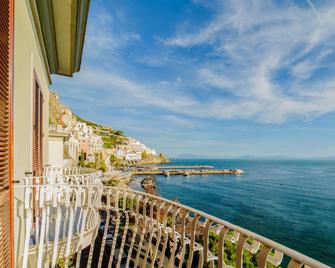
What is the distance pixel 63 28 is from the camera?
432 centimetres

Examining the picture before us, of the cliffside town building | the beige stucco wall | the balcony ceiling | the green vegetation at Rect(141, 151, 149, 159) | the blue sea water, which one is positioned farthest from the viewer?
the green vegetation at Rect(141, 151, 149, 159)

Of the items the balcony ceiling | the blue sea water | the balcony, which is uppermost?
the balcony ceiling

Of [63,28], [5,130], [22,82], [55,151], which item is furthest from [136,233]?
[55,151]

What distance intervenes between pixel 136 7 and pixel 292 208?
31130 mm

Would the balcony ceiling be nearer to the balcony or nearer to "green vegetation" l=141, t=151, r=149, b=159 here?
the balcony

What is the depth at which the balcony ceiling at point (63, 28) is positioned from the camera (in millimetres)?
3624

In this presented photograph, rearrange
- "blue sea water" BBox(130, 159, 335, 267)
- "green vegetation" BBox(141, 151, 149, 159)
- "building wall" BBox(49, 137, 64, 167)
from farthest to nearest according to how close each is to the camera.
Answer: "green vegetation" BBox(141, 151, 149, 159) → "blue sea water" BBox(130, 159, 335, 267) → "building wall" BBox(49, 137, 64, 167)

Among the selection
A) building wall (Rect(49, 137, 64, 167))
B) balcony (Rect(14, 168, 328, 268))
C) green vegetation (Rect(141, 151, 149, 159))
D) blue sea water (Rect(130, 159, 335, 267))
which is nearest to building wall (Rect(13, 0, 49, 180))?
balcony (Rect(14, 168, 328, 268))

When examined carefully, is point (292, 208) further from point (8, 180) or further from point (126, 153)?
point (126, 153)

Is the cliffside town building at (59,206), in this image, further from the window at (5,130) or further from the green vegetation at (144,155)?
the green vegetation at (144,155)

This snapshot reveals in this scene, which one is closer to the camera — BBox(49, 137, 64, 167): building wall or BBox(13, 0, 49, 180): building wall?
BBox(13, 0, 49, 180): building wall

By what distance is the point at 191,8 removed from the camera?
12.7 m

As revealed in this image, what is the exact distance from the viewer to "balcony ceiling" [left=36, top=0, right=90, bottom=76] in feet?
11.9

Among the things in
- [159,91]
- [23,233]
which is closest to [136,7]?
[23,233]
